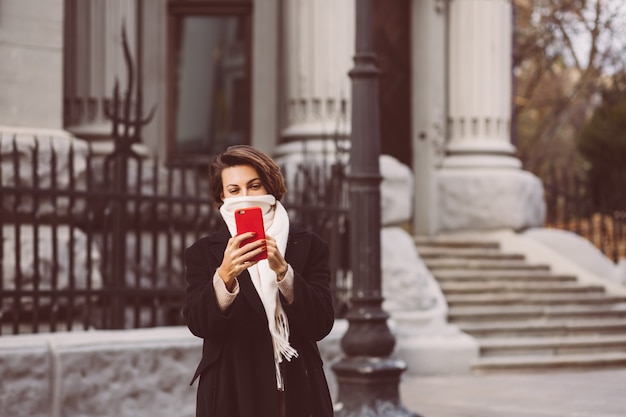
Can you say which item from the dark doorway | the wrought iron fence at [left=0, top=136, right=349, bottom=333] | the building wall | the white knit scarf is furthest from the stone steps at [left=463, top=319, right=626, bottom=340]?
the white knit scarf

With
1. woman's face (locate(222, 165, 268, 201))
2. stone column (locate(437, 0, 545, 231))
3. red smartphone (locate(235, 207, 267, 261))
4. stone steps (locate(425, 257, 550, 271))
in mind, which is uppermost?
stone column (locate(437, 0, 545, 231))

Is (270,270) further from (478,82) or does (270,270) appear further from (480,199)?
(478,82)

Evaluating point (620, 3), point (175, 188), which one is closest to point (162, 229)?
point (175, 188)

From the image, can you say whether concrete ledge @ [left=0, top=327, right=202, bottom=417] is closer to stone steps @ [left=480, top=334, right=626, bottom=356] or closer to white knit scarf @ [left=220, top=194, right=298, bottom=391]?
white knit scarf @ [left=220, top=194, right=298, bottom=391]

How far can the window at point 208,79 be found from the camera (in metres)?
17.7

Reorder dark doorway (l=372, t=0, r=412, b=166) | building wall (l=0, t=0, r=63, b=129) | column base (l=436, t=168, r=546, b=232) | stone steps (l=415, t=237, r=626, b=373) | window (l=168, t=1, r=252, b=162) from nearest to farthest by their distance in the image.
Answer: building wall (l=0, t=0, r=63, b=129) → stone steps (l=415, t=237, r=626, b=373) → window (l=168, t=1, r=252, b=162) → column base (l=436, t=168, r=546, b=232) → dark doorway (l=372, t=0, r=412, b=166)

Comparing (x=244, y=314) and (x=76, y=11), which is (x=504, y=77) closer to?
(x=76, y=11)

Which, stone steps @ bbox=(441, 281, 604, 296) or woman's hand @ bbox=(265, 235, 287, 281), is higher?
woman's hand @ bbox=(265, 235, 287, 281)

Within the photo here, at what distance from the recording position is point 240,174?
4.20m

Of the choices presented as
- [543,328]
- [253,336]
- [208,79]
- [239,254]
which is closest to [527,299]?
[543,328]

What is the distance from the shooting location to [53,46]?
1161 centimetres

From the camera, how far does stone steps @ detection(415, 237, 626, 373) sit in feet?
47.8

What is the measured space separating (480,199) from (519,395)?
269 inches

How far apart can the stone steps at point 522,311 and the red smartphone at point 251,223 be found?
10.3m
